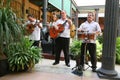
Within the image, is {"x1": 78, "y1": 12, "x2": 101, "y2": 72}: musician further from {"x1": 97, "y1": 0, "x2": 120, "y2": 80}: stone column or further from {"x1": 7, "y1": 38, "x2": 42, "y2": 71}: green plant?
{"x1": 7, "y1": 38, "x2": 42, "y2": 71}: green plant

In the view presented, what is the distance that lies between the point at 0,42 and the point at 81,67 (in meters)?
2.26

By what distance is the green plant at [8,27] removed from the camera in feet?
13.2

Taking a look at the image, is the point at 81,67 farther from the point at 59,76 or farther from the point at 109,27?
the point at 109,27

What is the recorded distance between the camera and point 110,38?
5055 mm

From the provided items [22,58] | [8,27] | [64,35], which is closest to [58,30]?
[64,35]

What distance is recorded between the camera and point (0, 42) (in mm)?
4047

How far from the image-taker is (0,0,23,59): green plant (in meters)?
4.01

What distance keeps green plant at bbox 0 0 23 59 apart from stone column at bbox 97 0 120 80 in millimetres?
1949

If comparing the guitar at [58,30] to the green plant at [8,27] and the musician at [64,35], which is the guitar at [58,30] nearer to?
the musician at [64,35]

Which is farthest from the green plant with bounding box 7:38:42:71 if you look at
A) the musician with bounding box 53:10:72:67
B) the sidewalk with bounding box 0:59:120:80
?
the musician with bounding box 53:10:72:67

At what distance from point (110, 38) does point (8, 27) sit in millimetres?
2260

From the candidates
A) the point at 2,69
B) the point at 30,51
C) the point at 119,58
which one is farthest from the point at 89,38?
the point at 119,58

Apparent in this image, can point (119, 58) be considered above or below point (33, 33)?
below

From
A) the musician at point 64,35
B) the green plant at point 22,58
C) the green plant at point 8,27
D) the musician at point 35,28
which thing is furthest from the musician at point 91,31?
the green plant at point 8,27
